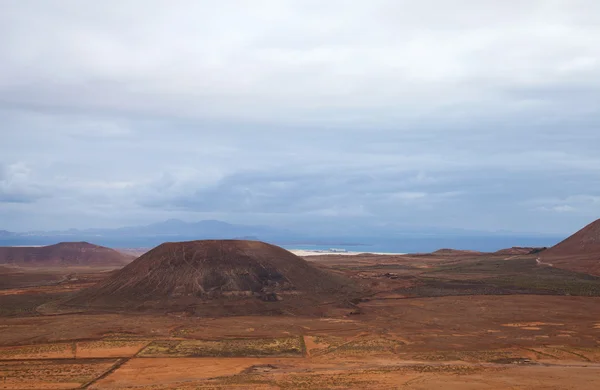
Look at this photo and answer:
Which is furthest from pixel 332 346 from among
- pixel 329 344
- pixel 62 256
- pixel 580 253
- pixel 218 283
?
pixel 62 256

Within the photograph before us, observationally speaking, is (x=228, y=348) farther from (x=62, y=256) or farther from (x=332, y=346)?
(x=62, y=256)

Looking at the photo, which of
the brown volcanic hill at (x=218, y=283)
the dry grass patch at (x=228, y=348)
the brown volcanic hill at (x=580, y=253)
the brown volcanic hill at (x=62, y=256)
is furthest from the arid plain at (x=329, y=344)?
the brown volcanic hill at (x=62, y=256)

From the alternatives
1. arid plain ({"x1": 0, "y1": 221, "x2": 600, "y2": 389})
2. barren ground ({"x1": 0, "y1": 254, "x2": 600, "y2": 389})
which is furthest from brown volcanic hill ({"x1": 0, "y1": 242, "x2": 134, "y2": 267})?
barren ground ({"x1": 0, "y1": 254, "x2": 600, "y2": 389})

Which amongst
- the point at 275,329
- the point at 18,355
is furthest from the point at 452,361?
the point at 18,355

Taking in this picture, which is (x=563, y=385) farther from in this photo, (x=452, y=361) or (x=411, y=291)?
(x=411, y=291)

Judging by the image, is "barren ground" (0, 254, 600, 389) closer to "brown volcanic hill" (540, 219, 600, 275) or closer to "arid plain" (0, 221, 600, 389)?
"arid plain" (0, 221, 600, 389)

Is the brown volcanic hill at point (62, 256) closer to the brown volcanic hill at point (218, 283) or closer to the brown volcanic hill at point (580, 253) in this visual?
the brown volcanic hill at point (218, 283)
